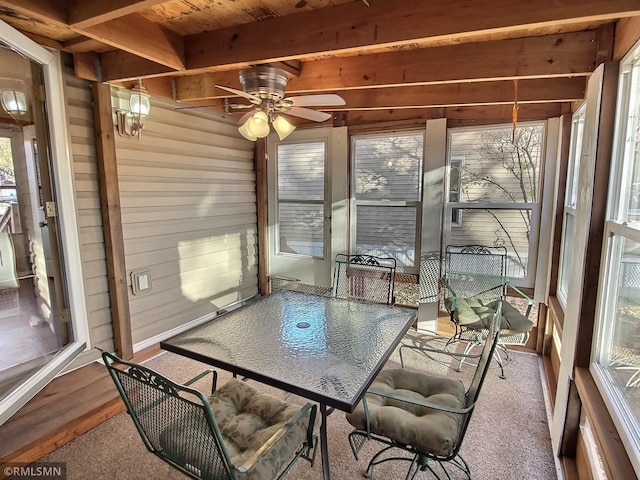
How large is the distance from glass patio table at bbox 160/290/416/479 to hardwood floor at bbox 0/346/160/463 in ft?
2.95

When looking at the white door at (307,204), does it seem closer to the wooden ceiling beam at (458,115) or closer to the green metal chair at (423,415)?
the wooden ceiling beam at (458,115)

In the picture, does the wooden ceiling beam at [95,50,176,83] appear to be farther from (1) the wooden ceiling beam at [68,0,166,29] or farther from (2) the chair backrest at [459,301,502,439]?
(2) the chair backrest at [459,301,502,439]

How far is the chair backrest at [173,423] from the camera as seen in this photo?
118cm

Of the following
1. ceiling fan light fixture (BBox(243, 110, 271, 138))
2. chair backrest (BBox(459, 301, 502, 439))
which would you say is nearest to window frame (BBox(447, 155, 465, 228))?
chair backrest (BBox(459, 301, 502, 439))

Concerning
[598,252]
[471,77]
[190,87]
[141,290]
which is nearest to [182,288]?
[141,290]

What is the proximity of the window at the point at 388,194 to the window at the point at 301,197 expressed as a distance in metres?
0.43

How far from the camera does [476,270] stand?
336 centimetres

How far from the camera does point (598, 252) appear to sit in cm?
171

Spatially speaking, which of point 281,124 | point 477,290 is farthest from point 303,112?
point 477,290

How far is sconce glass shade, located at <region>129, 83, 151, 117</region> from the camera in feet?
9.12

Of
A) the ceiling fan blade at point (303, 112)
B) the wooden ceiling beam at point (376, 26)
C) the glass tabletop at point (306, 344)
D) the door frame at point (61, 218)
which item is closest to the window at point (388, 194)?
the glass tabletop at point (306, 344)

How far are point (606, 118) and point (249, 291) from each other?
369 centimetres

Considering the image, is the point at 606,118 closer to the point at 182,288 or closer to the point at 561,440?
the point at 561,440

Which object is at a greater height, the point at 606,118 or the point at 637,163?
the point at 606,118
